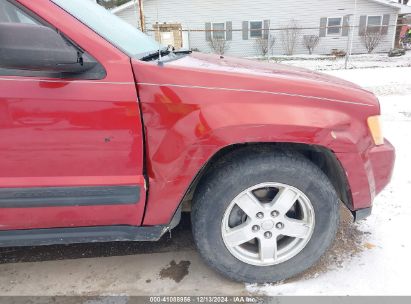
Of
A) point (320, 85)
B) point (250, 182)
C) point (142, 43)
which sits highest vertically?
point (142, 43)

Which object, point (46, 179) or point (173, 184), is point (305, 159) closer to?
point (173, 184)

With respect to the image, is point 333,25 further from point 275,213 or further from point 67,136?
Answer: point 67,136

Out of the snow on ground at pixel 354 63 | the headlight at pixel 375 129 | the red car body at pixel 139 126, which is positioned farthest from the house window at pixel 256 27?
the red car body at pixel 139 126

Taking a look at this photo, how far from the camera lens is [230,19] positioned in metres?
21.6

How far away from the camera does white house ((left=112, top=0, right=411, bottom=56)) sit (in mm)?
21297

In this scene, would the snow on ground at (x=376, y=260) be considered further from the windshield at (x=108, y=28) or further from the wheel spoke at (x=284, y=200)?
the windshield at (x=108, y=28)

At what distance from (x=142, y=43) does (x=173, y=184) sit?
1.08 m

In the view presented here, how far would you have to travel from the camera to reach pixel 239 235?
223 centimetres

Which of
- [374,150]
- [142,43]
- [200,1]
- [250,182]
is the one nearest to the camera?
[250,182]

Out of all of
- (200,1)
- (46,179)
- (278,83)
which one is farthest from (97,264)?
(200,1)

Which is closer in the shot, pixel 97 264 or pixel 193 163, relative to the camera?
pixel 193 163

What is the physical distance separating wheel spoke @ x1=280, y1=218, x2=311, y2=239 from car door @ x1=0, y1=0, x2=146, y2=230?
2.99 ft

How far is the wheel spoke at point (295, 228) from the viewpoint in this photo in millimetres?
2256

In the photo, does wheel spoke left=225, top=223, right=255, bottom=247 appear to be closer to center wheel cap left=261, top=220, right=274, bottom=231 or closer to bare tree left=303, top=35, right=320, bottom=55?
center wheel cap left=261, top=220, right=274, bottom=231
